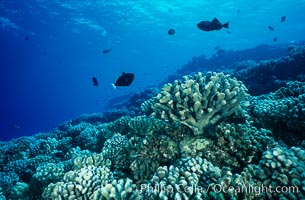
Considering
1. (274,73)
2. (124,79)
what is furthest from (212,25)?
(274,73)

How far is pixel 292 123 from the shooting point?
4148 mm

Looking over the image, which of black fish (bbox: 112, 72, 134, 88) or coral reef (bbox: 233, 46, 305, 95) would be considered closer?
black fish (bbox: 112, 72, 134, 88)

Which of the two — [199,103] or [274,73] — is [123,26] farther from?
[199,103]

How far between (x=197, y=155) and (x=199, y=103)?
2.98 feet

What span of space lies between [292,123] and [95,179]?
11.7ft

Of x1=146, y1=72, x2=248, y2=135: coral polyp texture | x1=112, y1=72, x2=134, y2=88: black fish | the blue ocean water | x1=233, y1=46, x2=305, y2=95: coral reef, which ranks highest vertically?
the blue ocean water

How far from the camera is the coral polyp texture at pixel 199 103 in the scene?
13.9 ft

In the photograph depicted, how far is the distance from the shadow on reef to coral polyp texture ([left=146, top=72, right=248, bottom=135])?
0.02 m

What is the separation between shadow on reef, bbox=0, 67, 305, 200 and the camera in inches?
112

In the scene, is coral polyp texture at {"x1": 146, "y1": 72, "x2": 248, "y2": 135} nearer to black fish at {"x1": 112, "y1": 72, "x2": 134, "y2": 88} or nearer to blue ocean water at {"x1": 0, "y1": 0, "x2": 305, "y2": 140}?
black fish at {"x1": 112, "y1": 72, "x2": 134, "y2": 88}

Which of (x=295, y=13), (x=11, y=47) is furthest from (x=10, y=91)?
(x=295, y=13)

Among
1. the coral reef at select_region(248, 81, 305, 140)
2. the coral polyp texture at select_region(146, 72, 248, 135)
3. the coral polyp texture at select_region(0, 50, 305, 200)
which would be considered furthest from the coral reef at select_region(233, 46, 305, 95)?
the coral polyp texture at select_region(146, 72, 248, 135)

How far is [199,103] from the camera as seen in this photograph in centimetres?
412

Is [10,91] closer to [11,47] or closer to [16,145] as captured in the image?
[11,47]
